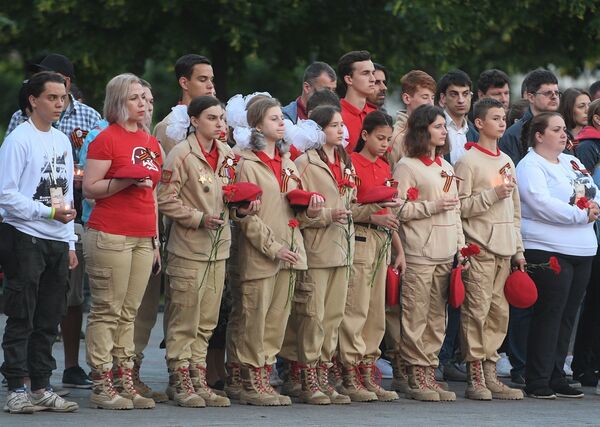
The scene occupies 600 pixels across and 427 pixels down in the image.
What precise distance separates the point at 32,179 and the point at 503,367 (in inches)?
186

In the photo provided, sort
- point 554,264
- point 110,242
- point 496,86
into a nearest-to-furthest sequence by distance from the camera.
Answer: point 110,242
point 554,264
point 496,86

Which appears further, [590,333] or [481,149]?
[590,333]

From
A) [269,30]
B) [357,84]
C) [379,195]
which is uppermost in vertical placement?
[269,30]

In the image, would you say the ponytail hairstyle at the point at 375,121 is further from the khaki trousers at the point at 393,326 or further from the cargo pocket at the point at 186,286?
the cargo pocket at the point at 186,286

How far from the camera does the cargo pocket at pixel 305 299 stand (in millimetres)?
9805

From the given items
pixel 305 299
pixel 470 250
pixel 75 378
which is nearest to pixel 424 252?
pixel 470 250

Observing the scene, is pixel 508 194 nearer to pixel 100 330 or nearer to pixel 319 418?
pixel 319 418

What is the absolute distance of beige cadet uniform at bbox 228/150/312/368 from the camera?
9562mm

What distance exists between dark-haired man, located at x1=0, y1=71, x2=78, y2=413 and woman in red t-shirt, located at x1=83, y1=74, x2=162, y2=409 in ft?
0.69

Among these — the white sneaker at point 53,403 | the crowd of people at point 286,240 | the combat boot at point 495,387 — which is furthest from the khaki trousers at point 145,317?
the combat boot at point 495,387

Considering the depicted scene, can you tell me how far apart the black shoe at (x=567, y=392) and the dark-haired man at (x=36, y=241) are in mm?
3851

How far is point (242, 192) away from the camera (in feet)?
30.2

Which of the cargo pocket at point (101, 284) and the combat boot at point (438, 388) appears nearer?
the cargo pocket at point (101, 284)

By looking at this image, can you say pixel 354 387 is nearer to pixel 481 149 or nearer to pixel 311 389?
pixel 311 389
